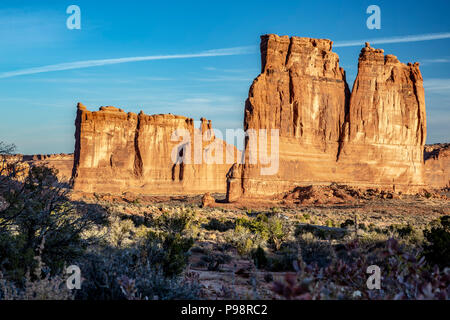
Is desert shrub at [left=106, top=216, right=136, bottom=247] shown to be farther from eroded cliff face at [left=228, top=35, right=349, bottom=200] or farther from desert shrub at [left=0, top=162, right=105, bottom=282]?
eroded cliff face at [left=228, top=35, right=349, bottom=200]

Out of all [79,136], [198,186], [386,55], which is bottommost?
[198,186]

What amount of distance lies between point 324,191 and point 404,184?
13115 mm

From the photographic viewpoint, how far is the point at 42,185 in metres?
8.29

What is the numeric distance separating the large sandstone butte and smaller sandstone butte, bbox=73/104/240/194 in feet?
132

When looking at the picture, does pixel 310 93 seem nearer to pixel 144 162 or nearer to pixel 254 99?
pixel 254 99

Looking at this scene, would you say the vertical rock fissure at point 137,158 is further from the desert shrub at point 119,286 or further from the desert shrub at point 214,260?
the desert shrub at point 119,286

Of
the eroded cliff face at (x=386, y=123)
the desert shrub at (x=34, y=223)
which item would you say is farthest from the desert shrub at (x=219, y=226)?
the eroded cliff face at (x=386, y=123)

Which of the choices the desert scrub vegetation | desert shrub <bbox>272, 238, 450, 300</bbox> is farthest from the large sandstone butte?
desert shrub <bbox>272, 238, 450, 300</bbox>

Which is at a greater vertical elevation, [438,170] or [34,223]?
[438,170]

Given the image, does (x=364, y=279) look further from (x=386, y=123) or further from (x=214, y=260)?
(x=386, y=123)

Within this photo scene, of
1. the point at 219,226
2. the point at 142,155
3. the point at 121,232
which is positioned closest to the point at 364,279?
the point at 121,232

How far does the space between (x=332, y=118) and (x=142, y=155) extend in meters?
44.8

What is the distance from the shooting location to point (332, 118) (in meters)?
52.3
